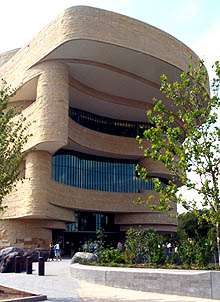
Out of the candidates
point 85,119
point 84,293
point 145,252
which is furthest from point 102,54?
point 84,293

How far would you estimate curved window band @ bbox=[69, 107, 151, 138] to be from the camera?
123 ft

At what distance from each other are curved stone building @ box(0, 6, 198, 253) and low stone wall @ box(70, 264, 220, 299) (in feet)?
54.5

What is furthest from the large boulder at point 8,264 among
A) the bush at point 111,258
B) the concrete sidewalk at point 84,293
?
the bush at point 111,258

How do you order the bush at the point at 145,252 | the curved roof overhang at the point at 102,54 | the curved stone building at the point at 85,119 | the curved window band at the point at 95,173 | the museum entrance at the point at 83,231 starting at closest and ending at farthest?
the bush at the point at 145,252
the curved roof overhang at the point at 102,54
the curved stone building at the point at 85,119
the curved window band at the point at 95,173
the museum entrance at the point at 83,231

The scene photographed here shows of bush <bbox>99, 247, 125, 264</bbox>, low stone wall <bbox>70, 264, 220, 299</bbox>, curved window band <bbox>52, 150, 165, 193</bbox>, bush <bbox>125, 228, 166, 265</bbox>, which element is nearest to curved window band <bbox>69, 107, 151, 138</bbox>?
curved window band <bbox>52, 150, 165, 193</bbox>

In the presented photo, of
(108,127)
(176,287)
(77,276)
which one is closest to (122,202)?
(108,127)

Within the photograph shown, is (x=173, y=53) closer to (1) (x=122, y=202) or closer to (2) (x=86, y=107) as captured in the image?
(2) (x=86, y=107)

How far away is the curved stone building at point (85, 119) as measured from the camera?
2836 centimetres

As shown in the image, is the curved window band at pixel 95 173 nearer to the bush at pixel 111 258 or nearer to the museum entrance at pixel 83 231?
the museum entrance at pixel 83 231

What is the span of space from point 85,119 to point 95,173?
232 inches

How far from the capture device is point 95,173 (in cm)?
3834

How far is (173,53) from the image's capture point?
30625 millimetres

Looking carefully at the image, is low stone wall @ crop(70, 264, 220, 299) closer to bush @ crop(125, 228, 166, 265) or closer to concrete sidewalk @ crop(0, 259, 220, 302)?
concrete sidewalk @ crop(0, 259, 220, 302)

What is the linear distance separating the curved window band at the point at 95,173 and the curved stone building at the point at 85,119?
0.11 m
